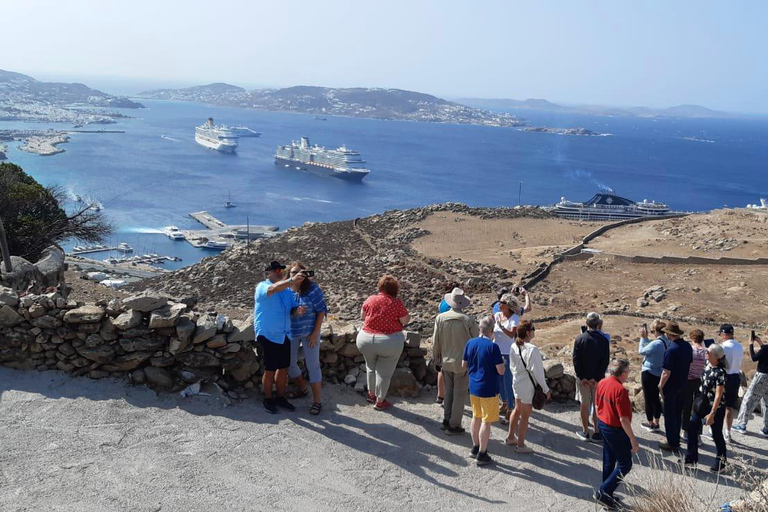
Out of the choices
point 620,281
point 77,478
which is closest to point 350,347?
point 77,478

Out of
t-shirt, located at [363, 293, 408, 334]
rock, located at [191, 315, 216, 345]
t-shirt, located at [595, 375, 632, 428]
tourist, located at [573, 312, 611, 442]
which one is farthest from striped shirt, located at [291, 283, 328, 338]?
t-shirt, located at [595, 375, 632, 428]

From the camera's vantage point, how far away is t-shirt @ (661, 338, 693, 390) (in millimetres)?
5566

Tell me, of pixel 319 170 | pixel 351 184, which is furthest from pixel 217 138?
pixel 351 184

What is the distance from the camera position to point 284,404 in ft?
19.2

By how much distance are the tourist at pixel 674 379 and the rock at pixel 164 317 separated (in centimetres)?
430

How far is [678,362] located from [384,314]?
2.59 metres

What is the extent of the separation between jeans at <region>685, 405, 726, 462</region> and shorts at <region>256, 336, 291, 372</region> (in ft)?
11.5

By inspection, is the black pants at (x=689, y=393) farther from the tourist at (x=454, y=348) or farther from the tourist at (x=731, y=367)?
the tourist at (x=454, y=348)

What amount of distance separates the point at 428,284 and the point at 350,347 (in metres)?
14.5

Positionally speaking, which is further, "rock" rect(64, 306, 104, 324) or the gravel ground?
"rock" rect(64, 306, 104, 324)

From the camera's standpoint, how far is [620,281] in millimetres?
20078

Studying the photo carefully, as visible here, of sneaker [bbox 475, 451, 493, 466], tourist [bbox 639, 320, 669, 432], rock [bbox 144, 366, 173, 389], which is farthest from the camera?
tourist [bbox 639, 320, 669, 432]

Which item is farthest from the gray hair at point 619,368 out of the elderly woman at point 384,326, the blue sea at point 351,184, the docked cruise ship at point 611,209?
the docked cruise ship at point 611,209

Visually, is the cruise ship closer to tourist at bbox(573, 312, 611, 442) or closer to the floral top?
tourist at bbox(573, 312, 611, 442)
